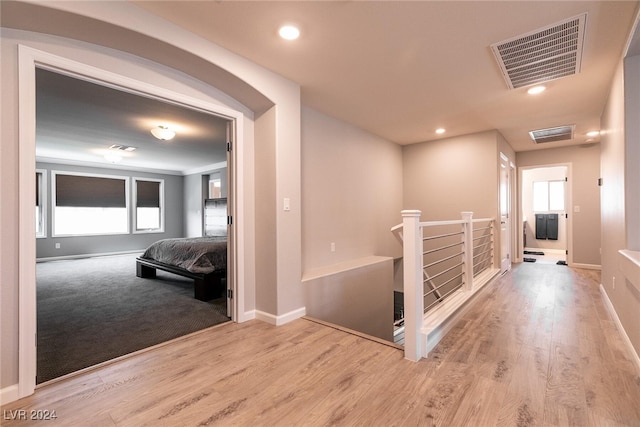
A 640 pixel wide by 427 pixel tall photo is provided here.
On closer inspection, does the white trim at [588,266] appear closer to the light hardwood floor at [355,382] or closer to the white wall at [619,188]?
the white wall at [619,188]

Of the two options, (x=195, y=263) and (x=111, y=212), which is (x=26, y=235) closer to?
(x=195, y=263)

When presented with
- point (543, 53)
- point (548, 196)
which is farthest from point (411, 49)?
point (548, 196)

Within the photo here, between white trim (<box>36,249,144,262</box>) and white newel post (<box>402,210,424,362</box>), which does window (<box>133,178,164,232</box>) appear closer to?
white trim (<box>36,249,144,262</box>)

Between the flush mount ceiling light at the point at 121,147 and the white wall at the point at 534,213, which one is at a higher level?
the flush mount ceiling light at the point at 121,147

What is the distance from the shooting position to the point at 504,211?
4914 mm

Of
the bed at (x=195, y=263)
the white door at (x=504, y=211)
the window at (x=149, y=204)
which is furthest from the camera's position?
the window at (x=149, y=204)

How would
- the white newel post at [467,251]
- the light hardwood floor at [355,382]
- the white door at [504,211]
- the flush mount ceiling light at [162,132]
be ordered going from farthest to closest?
the white door at [504,211], the flush mount ceiling light at [162,132], the white newel post at [467,251], the light hardwood floor at [355,382]

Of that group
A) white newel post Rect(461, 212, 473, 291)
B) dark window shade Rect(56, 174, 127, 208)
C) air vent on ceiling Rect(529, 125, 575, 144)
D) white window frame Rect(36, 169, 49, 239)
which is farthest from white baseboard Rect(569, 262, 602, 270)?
A: white window frame Rect(36, 169, 49, 239)

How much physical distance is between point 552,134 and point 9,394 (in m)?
6.78

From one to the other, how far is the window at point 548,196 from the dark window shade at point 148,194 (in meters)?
11.2

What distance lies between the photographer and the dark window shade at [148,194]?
8.32 meters

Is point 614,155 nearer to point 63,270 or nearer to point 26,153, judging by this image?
point 26,153

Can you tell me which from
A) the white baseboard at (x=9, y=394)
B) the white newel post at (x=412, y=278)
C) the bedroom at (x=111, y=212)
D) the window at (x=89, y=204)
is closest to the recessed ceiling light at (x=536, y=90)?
the white newel post at (x=412, y=278)

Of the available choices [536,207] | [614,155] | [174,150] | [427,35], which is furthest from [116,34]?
[536,207]
